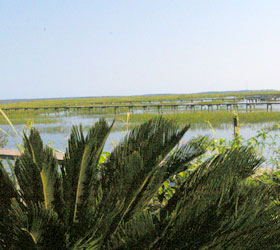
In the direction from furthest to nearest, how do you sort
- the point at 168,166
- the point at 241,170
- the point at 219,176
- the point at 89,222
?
the point at 168,166
the point at 241,170
the point at 219,176
the point at 89,222

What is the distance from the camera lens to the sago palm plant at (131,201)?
117 centimetres

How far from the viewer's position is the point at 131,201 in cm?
139

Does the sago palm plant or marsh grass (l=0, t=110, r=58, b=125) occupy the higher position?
the sago palm plant

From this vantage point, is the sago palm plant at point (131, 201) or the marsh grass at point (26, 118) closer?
the sago palm plant at point (131, 201)

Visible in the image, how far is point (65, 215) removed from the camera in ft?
4.34

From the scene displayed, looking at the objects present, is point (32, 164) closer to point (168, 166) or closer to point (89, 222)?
point (89, 222)

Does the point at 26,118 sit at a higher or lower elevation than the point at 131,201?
lower

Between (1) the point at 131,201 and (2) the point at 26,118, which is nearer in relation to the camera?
(1) the point at 131,201

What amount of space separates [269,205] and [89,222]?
24.3 inches

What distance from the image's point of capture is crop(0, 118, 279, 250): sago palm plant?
46.1 inches

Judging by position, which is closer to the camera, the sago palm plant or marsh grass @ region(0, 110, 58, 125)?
the sago palm plant

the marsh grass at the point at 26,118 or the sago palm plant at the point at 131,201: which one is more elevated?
the sago palm plant at the point at 131,201

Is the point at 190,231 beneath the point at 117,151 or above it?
beneath

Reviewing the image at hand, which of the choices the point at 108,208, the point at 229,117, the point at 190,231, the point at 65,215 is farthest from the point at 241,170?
the point at 229,117
